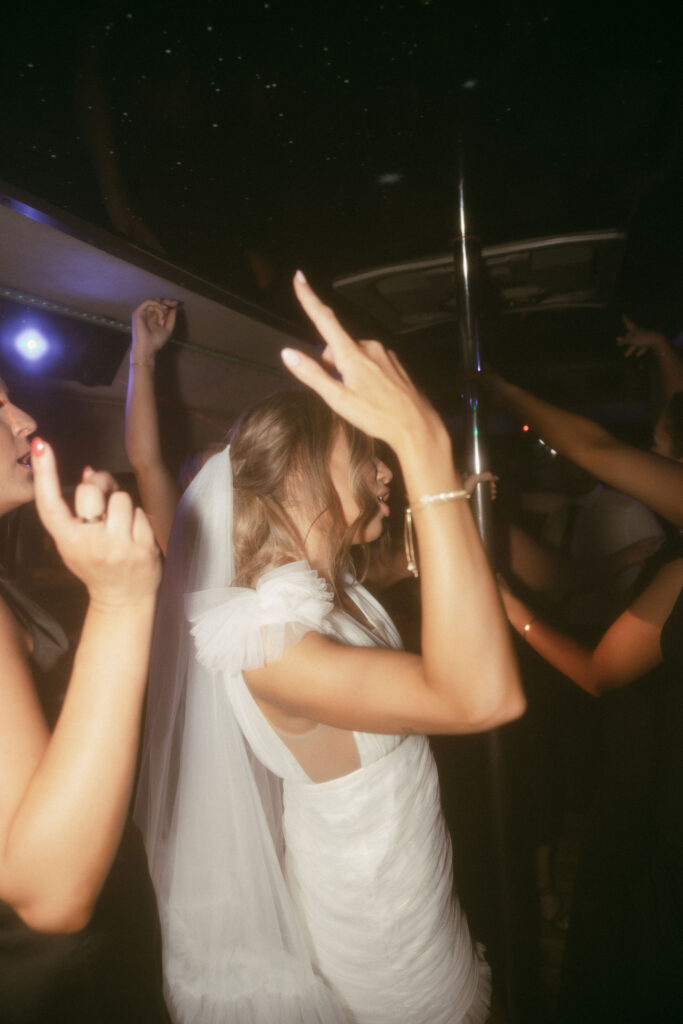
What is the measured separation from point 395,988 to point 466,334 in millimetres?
1793

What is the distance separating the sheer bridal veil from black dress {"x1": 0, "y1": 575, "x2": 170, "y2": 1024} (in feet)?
0.43

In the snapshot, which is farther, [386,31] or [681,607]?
[681,607]

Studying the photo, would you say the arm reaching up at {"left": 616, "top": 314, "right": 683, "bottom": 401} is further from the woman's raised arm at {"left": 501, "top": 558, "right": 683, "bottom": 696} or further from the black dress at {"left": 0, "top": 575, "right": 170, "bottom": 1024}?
the black dress at {"left": 0, "top": 575, "right": 170, "bottom": 1024}

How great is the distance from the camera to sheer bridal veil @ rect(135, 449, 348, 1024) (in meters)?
1.35

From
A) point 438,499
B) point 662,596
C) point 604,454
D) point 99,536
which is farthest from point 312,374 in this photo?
point 662,596

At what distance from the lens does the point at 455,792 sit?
332cm

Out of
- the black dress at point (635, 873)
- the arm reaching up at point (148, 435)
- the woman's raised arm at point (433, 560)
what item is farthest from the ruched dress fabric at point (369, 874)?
the arm reaching up at point (148, 435)

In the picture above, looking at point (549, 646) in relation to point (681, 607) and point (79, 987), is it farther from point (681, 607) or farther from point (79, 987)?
point (79, 987)

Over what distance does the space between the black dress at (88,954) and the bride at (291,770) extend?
0.18 metres

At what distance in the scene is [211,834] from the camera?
1450 millimetres

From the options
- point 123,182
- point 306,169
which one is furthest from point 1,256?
point 306,169

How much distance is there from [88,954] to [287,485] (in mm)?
1175

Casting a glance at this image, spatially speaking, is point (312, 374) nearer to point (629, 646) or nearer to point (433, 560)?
point (433, 560)

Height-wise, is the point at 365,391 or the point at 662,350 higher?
the point at 662,350
